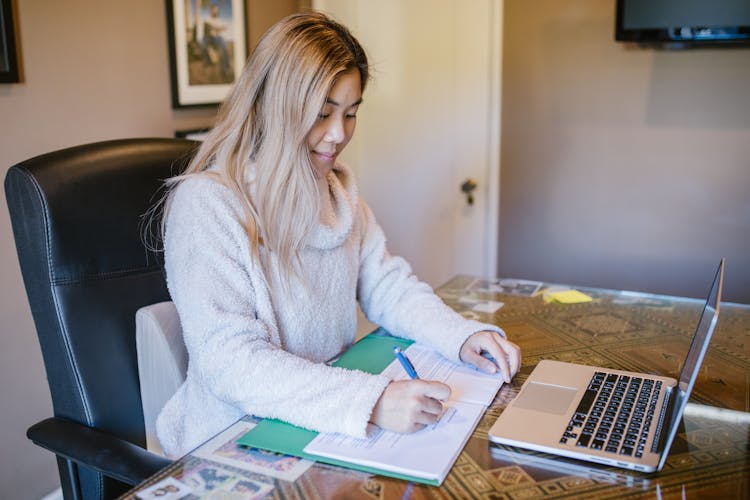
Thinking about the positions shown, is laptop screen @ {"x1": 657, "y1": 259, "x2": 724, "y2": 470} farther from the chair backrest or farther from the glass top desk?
the chair backrest

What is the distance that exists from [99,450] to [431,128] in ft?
7.35

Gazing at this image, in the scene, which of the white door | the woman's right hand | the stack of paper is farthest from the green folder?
the white door

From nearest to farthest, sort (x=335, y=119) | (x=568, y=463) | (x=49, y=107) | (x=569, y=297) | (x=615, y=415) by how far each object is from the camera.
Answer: (x=568, y=463), (x=615, y=415), (x=335, y=119), (x=569, y=297), (x=49, y=107)

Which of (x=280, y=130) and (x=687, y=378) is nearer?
(x=687, y=378)

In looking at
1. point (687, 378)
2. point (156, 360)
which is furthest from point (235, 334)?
point (687, 378)

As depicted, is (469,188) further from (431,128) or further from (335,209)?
(335,209)

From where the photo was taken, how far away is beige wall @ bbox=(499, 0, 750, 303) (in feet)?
9.56

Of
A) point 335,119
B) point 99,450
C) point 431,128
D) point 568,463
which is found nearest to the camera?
point 568,463

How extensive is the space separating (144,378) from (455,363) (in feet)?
2.00

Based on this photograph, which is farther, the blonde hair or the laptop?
the blonde hair

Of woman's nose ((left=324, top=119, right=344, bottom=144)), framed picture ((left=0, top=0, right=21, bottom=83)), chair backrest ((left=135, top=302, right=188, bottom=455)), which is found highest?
framed picture ((left=0, top=0, right=21, bottom=83))

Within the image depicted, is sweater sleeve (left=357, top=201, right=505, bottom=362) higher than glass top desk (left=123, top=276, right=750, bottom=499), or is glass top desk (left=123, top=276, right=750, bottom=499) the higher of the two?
sweater sleeve (left=357, top=201, right=505, bottom=362)

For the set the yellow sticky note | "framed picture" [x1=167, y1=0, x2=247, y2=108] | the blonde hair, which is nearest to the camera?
the blonde hair

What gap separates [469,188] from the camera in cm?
324
